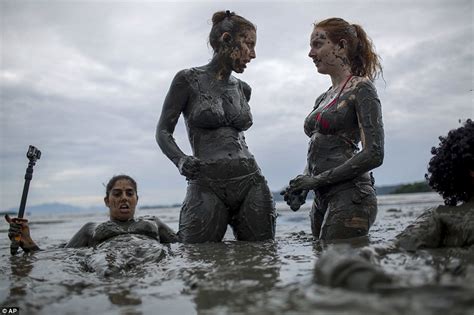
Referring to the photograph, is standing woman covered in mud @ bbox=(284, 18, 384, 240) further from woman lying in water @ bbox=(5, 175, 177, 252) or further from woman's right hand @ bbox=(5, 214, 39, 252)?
woman's right hand @ bbox=(5, 214, 39, 252)

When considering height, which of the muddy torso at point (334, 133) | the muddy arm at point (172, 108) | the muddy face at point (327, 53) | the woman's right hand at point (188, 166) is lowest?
the woman's right hand at point (188, 166)

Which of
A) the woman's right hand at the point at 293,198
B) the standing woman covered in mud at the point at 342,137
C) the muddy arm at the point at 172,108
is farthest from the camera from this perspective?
the muddy arm at the point at 172,108

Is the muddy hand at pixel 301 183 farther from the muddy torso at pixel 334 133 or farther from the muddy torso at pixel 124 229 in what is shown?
the muddy torso at pixel 124 229

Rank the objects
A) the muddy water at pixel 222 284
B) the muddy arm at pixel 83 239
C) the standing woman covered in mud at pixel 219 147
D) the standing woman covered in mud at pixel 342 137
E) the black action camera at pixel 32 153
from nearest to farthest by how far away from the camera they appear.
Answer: the muddy water at pixel 222 284 → the standing woman covered in mud at pixel 342 137 → the standing woman covered in mud at pixel 219 147 → the black action camera at pixel 32 153 → the muddy arm at pixel 83 239

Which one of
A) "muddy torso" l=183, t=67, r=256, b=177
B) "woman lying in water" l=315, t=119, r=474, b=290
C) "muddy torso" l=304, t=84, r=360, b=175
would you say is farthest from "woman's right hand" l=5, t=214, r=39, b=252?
"woman lying in water" l=315, t=119, r=474, b=290

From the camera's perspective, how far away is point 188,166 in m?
4.75

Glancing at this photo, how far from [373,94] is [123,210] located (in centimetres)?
305

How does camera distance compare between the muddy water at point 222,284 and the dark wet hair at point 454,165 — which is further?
the dark wet hair at point 454,165

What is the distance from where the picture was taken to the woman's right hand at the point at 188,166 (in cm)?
475

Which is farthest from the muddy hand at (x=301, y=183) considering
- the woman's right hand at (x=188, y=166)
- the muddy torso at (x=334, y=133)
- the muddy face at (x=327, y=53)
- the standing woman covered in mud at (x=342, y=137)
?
the muddy face at (x=327, y=53)

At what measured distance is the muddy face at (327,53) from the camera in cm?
468

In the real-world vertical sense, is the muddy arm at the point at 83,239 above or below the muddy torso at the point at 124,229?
below

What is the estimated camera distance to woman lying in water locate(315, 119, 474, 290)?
3.26 metres

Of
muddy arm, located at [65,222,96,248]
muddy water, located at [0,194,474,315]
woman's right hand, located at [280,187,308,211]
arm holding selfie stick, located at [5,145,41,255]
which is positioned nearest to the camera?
muddy water, located at [0,194,474,315]
